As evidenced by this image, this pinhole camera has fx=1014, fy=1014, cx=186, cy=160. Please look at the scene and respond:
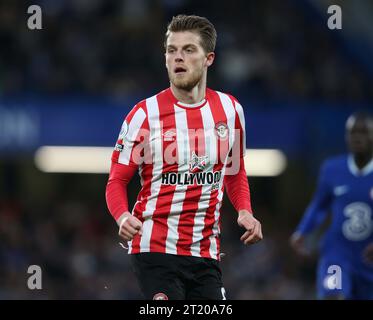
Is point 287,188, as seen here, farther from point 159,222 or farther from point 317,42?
point 159,222

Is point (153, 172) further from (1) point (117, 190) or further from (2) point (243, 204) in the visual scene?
(2) point (243, 204)

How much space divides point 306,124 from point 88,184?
424cm

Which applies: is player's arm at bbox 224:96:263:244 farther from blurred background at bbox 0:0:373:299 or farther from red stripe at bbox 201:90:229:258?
blurred background at bbox 0:0:373:299

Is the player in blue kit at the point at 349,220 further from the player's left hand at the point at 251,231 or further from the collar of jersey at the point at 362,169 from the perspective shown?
the player's left hand at the point at 251,231

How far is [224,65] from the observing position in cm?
Result: 1600

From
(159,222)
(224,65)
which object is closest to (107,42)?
(224,65)

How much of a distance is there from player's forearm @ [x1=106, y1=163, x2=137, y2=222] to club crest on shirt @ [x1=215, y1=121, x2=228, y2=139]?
532mm

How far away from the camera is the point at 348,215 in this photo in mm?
8188

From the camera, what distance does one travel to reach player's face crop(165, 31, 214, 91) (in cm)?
546

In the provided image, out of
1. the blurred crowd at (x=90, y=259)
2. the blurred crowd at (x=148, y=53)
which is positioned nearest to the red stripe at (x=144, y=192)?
the blurred crowd at (x=90, y=259)

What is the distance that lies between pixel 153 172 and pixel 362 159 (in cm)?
325

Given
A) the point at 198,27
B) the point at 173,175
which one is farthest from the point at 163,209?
the point at 198,27

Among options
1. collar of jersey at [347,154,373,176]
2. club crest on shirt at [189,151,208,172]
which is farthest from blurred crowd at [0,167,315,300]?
club crest on shirt at [189,151,208,172]

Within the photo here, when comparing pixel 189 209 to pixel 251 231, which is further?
pixel 189 209
